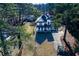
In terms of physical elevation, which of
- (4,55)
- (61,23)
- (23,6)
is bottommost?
(4,55)

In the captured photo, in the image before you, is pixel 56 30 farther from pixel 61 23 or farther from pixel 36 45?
pixel 36 45

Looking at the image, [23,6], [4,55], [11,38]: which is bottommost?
[4,55]

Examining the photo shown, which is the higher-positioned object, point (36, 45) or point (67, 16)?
point (67, 16)

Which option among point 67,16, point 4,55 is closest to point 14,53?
point 4,55

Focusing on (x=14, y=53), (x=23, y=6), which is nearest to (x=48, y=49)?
(x=14, y=53)

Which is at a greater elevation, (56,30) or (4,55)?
(56,30)

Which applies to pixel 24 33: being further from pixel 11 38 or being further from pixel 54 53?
pixel 54 53
